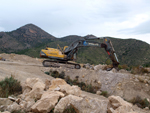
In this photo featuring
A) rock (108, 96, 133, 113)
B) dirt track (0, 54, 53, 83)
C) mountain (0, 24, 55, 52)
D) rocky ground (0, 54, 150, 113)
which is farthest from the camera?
mountain (0, 24, 55, 52)

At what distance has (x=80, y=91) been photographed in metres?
4.55

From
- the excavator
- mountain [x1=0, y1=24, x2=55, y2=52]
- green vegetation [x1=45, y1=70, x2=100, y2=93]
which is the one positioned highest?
mountain [x1=0, y1=24, x2=55, y2=52]

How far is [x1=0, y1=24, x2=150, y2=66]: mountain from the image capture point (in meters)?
33.7

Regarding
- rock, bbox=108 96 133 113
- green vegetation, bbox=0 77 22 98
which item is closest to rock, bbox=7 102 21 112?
green vegetation, bbox=0 77 22 98

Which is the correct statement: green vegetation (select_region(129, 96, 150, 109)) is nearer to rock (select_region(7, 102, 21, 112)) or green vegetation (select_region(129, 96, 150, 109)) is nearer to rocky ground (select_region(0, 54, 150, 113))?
rocky ground (select_region(0, 54, 150, 113))

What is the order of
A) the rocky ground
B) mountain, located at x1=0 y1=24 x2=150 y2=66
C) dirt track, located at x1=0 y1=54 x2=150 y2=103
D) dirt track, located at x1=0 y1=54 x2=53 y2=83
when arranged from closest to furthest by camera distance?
the rocky ground
dirt track, located at x1=0 y1=54 x2=53 y2=83
dirt track, located at x1=0 y1=54 x2=150 y2=103
mountain, located at x1=0 y1=24 x2=150 y2=66

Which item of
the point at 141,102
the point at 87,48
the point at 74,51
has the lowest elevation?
the point at 141,102

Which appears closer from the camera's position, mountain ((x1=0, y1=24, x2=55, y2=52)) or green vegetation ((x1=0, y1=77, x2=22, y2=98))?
green vegetation ((x1=0, y1=77, x2=22, y2=98))

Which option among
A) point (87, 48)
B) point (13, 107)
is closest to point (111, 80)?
point (13, 107)

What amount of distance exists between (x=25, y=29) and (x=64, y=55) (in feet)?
245

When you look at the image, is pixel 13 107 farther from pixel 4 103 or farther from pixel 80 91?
pixel 80 91

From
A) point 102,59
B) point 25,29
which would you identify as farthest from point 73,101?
point 25,29

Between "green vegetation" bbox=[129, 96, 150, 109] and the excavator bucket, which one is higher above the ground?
the excavator bucket

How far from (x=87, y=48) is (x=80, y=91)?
41.5 meters
